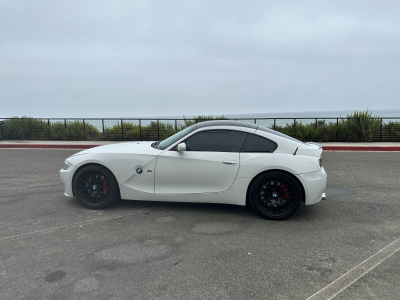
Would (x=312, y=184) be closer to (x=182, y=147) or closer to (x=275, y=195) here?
(x=275, y=195)

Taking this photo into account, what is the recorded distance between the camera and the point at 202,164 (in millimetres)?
4703

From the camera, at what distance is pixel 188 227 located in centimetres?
430

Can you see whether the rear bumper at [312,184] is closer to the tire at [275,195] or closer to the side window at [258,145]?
the tire at [275,195]

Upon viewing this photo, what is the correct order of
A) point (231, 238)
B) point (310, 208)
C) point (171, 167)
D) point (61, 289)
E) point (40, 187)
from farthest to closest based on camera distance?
point (40, 187) → point (310, 208) → point (171, 167) → point (231, 238) → point (61, 289)

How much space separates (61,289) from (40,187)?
431cm

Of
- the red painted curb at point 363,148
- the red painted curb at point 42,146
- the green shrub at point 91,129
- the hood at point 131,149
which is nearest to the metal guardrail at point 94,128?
the green shrub at point 91,129

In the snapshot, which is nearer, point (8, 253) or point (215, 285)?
point (215, 285)

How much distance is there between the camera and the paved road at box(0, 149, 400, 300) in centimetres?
283

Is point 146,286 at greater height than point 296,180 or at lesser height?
lesser

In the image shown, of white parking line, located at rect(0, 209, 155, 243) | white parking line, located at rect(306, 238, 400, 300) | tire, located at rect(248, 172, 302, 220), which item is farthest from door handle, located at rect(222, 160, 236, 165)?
white parking line, located at rect(306, 238, 400, 300)

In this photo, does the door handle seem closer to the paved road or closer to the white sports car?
the white sports car

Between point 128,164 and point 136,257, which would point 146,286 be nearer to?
point 136,257

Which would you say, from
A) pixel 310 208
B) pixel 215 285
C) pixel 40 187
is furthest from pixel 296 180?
pixel 40 187

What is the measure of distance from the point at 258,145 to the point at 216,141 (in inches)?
25.3
